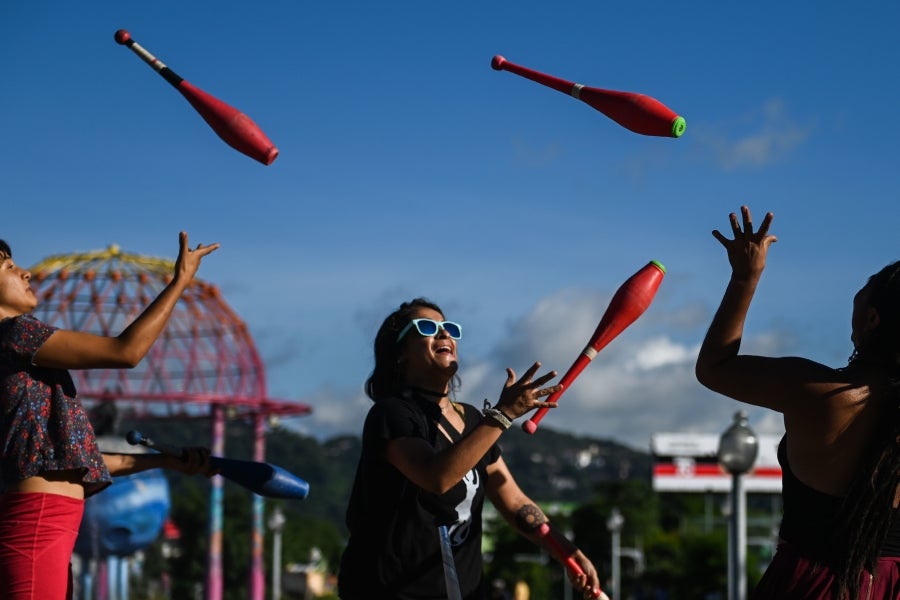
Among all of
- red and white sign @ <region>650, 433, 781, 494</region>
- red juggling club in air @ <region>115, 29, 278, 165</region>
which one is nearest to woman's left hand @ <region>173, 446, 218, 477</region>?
red juggling club in air @ <region>115, 29, 278, 165</region>

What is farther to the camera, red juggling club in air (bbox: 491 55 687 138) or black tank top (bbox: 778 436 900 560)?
red juggling club in air (bbox: 491 55 687 138)

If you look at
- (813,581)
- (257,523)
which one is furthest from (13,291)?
(257,523)

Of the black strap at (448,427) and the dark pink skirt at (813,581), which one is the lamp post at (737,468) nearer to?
the black strap at (448,427)

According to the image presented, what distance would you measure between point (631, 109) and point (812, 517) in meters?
1.55

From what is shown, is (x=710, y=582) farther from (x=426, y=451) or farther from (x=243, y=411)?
(x=426, y=451)

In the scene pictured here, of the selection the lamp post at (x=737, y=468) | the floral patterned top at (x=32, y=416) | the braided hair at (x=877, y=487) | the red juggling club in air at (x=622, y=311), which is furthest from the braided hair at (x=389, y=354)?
the lamp post at (x=737, y=468)

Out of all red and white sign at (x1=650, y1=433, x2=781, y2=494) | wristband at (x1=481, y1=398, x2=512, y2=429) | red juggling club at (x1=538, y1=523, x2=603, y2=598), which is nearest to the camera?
wristband at (x1=481, y1=398, x2=512, y2=429)

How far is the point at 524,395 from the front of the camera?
355 centimetres

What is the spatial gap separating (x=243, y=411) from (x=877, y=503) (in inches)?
897

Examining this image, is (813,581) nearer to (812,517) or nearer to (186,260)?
(812,517)

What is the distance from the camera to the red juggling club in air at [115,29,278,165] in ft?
13.6

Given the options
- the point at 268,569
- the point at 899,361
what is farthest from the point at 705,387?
the point at 268,569

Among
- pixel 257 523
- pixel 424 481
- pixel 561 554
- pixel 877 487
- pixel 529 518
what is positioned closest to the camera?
pixel 877 487

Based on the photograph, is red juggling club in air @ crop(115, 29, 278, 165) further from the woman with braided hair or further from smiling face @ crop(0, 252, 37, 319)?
the woman with braided hair
